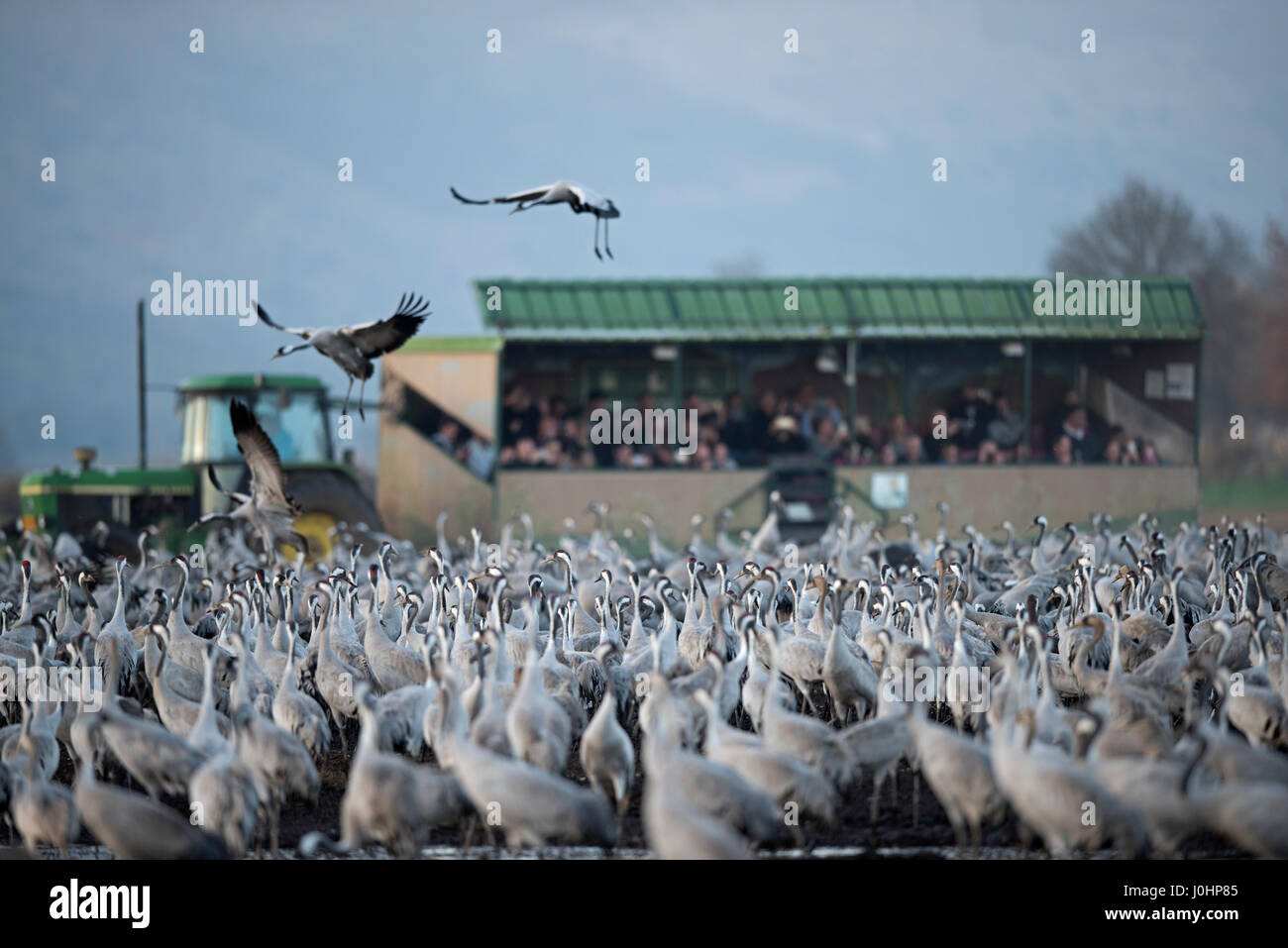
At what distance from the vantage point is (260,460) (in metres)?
10.9

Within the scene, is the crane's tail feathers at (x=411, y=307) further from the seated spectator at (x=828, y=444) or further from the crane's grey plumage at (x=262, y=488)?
the seated spectator at (x=828, y=444)

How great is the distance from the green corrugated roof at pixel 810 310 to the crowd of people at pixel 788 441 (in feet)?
2.77

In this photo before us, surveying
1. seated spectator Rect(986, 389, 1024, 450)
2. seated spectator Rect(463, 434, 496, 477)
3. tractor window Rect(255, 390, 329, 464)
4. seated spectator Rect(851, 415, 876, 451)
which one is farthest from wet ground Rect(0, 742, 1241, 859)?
seated spectator Rect(986, 389, 1024, 450)

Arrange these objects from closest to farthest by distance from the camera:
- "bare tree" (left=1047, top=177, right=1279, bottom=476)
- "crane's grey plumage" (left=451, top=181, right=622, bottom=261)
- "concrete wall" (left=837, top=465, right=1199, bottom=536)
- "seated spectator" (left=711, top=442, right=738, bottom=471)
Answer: "crane's grey plumage" (left=451, top=181, right=622, bottom=261)
"concrete wall" (left=837, top=465, right=1199, bottom=536)
"seated spectator" (left=711, top=442, right=738, bottom=471)
"bare tree" (left=1047, top=177, right=1279, bottom=476)

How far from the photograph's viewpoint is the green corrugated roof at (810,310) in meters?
17.9

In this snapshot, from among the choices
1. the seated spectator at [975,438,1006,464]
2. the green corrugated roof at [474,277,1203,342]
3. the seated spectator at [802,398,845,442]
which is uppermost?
the green corrugated roof at [474,277,1203,342]

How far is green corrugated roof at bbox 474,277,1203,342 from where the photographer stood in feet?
58.8

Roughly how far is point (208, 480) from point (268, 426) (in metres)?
1.08

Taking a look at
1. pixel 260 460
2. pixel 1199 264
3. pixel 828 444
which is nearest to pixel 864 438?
pixel 828 444

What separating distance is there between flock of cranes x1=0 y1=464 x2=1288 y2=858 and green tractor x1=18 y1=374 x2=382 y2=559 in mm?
Answer: 2755

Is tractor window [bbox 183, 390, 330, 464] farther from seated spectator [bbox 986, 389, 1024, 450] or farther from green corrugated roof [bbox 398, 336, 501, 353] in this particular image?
seated spectator [bbox 986, 389, 1024, 450]

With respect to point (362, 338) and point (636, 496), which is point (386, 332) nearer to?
point (362, 338)

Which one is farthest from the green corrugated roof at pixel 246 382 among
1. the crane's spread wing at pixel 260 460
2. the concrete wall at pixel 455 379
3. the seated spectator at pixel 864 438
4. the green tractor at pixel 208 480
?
the seated spectator at pixel 864 438
